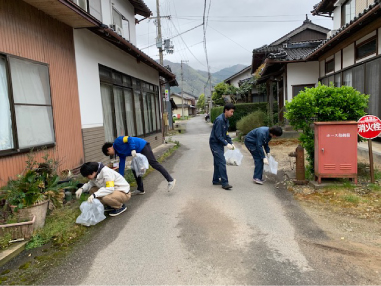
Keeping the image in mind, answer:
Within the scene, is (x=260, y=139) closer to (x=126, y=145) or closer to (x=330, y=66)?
(x=126, y=145)

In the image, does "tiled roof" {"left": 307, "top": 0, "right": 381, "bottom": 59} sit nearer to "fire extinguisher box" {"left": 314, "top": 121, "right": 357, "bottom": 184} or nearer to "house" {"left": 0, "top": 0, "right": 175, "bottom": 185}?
"fire extinguisher box" {"left": 314, "top": 121, "right": 357, "bottom": 184}

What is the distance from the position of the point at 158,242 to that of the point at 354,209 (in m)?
3.24

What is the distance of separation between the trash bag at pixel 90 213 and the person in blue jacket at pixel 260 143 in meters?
3.63

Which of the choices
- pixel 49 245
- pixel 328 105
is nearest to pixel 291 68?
pixel 328 105

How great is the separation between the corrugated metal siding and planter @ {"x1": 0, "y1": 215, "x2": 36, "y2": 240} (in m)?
1.09

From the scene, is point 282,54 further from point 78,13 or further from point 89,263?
point 89,263

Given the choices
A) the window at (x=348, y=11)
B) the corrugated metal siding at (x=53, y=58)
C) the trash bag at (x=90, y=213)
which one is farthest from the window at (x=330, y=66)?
the trash bag at (x=90, y=213)

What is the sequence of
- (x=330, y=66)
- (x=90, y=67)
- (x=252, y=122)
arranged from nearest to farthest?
1. (x=90, y=67)
2. (x=330, y=66)
3. (x=252, y=122)

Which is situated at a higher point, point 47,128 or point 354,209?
point 47,128

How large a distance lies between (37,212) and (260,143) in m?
4.45

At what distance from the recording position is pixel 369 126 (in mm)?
5375

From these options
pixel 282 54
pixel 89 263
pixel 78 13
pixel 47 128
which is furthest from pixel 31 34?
pixel 282 54

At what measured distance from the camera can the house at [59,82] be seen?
15.5 feet

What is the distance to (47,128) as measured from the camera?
562cm
